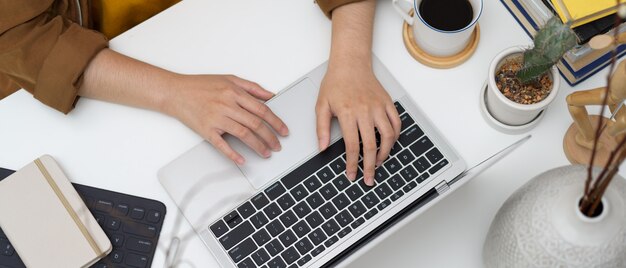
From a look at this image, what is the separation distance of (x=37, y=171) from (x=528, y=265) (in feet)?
1.99

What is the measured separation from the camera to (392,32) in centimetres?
90

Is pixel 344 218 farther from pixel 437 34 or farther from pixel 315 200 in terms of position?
pixel 437 34

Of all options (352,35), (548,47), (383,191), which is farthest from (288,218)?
(548,47)

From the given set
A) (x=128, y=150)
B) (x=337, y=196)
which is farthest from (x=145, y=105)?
(x=337, y=196)

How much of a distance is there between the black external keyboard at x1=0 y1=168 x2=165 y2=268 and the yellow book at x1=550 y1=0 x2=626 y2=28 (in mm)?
561

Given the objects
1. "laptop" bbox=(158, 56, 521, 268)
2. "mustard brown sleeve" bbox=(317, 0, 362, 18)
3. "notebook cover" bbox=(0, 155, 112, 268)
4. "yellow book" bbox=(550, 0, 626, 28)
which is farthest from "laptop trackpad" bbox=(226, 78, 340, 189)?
"yellow book" bbox=(550, 0, 626, 28)

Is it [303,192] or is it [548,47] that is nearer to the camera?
[548,47]

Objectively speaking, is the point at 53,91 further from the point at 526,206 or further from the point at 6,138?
Result: the point at 526,206

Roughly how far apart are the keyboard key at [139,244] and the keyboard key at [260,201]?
15 cm

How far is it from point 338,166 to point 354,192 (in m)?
0.04

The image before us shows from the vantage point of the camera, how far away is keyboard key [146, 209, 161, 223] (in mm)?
832

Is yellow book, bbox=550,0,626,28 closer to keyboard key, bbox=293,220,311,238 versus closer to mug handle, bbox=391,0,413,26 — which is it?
→ mug handle, bbox=391,0,413,26

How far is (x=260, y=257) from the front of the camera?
792mm

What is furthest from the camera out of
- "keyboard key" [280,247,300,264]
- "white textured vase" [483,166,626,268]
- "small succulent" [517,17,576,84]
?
"keyboard key" [280,247,300,264]
